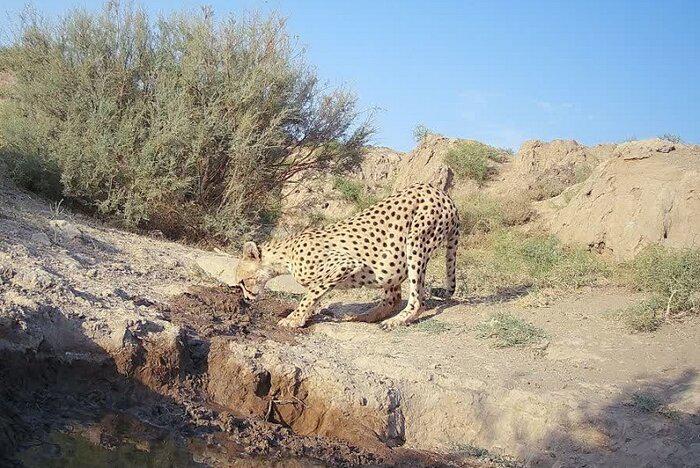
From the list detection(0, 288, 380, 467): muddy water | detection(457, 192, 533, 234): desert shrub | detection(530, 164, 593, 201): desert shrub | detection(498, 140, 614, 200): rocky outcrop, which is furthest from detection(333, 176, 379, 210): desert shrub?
detection(0, 288, 380, 467): muddy water

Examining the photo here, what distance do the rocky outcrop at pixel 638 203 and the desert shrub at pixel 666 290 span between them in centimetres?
210

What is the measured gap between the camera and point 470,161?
19.5 metres

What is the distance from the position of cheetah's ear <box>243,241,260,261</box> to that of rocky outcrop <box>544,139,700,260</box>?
623 centimetres

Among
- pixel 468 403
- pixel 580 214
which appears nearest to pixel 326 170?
pixel 580 214

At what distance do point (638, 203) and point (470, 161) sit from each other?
7.77m

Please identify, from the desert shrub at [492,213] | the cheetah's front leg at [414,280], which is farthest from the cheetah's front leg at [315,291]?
the desert shrub at [492,213]

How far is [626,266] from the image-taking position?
433 inches

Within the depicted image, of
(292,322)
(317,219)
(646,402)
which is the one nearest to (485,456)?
(646,402)

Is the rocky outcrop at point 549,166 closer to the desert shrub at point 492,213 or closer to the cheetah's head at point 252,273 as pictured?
the desert shrub at point 492,213

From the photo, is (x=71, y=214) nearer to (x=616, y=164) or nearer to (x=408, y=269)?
(x=408, y=269)

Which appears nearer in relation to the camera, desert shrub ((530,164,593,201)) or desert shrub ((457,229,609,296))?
desert shrub ((457,229,609,296))

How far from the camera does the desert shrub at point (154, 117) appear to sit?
36.8 feet

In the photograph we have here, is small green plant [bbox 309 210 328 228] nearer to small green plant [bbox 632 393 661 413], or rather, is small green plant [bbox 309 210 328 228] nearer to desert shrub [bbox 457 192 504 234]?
desert shrub [bbox 457 192 504 234]

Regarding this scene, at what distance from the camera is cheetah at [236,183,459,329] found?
8211mm
